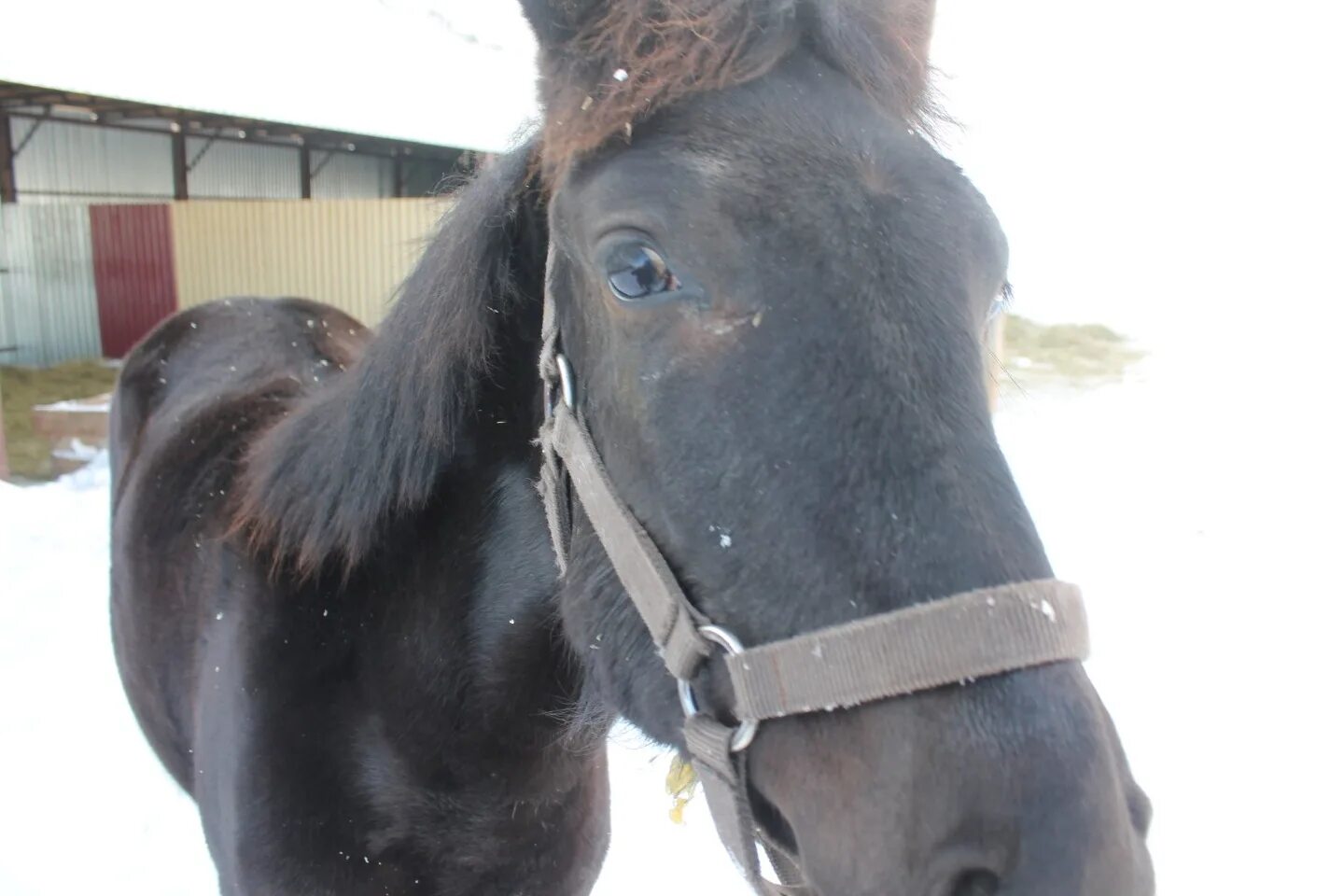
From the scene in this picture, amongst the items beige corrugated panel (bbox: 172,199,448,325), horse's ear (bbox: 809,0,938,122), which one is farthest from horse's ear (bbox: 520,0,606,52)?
beige corrugated panel (bbox: 172,199,448,325)

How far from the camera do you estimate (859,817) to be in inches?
39.6

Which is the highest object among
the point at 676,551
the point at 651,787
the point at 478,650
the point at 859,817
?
the point at 676,551

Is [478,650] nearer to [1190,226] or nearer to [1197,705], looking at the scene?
[1197,705]

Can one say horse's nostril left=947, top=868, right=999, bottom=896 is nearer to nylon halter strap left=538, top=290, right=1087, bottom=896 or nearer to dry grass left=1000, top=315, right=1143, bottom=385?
nylon halter strap left=538, top=290, right=1087, bottom=896

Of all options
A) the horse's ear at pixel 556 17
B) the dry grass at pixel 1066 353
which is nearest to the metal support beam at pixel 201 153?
the dry grass at pixel 1066 353

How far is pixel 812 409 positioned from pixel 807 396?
17 mm

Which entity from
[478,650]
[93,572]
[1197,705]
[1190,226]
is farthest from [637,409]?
[1190,226]

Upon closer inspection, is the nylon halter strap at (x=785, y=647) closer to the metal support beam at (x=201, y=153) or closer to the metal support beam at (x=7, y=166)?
the metal support beam at (x=7, y=166)

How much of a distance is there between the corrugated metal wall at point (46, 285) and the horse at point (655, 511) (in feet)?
46.4

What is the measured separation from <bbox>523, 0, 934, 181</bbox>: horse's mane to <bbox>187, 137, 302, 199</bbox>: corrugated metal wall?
60.9ft

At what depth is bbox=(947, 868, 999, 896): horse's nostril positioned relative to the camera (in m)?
0.94

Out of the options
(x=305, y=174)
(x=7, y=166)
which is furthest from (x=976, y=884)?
(x=305, y=174)

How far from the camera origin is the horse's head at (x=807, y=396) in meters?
0.96

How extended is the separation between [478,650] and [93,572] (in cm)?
487
